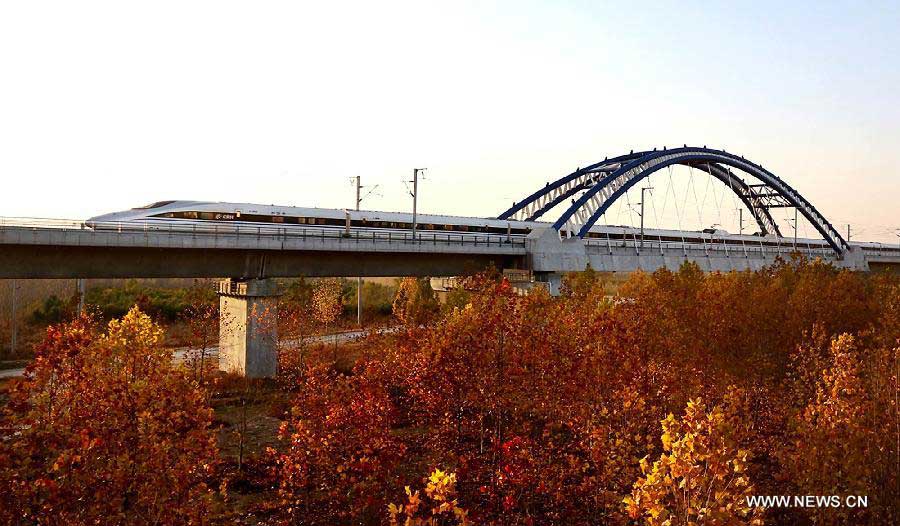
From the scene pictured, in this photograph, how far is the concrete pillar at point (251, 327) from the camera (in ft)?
136

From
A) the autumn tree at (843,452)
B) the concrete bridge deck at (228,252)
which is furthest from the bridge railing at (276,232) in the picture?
the autumn tree at (843,452)

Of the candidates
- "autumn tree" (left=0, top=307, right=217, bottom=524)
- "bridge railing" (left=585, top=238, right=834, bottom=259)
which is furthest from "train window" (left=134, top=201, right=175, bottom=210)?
"bridge railing" (left=585, top=238, right=834, bottom=259)

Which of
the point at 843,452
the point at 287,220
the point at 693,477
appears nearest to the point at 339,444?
the point at 693,477

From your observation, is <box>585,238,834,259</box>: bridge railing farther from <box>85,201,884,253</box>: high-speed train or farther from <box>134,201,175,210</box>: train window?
<box>134,201,175,210</box>: train window

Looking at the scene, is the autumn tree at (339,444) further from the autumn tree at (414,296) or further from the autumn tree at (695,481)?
the autumn tree at (414,296)

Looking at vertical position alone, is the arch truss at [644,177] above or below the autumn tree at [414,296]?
above

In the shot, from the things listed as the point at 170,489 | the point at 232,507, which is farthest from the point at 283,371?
the point at 170,489

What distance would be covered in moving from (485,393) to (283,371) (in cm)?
2616

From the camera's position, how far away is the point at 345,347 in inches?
2253

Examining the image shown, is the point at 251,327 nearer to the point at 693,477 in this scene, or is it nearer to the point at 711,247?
the point at 693,477

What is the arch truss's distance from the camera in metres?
70.5

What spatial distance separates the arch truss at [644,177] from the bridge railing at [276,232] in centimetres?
1569

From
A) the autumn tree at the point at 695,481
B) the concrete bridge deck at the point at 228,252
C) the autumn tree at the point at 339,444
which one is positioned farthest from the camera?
the concrete bridge deck at the point at 228,252

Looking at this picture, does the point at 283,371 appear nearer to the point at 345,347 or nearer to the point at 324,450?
the point at 345,347
